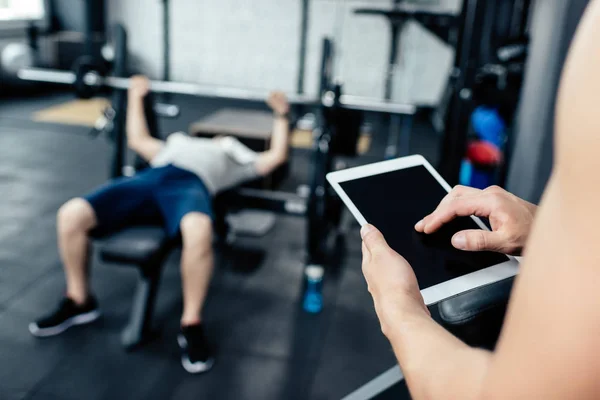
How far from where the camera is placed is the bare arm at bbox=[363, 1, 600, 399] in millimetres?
341

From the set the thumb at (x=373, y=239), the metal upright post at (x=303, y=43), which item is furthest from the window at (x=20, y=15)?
the thumb at (x=373, y=239)

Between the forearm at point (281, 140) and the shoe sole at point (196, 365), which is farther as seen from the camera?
the forearm at point (281, 140)

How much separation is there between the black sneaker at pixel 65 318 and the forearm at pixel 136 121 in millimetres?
694

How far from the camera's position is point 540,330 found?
0.38 m

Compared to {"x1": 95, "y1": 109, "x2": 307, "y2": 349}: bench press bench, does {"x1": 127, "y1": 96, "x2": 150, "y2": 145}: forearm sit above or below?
above

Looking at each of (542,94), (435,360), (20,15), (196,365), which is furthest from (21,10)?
(435,360)

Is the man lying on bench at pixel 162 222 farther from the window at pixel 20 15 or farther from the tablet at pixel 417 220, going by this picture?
the window at pixel 20 15

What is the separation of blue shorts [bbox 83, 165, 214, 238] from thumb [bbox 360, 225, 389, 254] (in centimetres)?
114

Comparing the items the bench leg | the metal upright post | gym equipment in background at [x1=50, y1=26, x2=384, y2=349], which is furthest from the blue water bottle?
the metal upright post

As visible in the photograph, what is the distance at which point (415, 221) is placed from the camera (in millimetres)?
732

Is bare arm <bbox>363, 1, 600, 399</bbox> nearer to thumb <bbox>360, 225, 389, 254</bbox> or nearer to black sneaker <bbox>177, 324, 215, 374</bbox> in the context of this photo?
thumb <bbox>360, 225, 389, 254</bbox>

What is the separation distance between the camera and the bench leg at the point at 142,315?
1.72 metres

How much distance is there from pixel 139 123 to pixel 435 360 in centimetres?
192

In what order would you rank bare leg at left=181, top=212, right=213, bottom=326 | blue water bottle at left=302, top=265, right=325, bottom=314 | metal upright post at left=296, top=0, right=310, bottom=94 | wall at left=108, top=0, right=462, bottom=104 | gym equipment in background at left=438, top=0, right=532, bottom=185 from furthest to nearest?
metal upright post at left=296, top=0, right=310, bottom=94 < wall at left=108, top=0, right=462, bottom=104 < gym equipment in background at left=438, top=0, right=532, bottom=185 < blue water bottle at left=302, top=265, right=325, bottom=314 < bare leg at left=181, top=212, right=213, bottom=326
